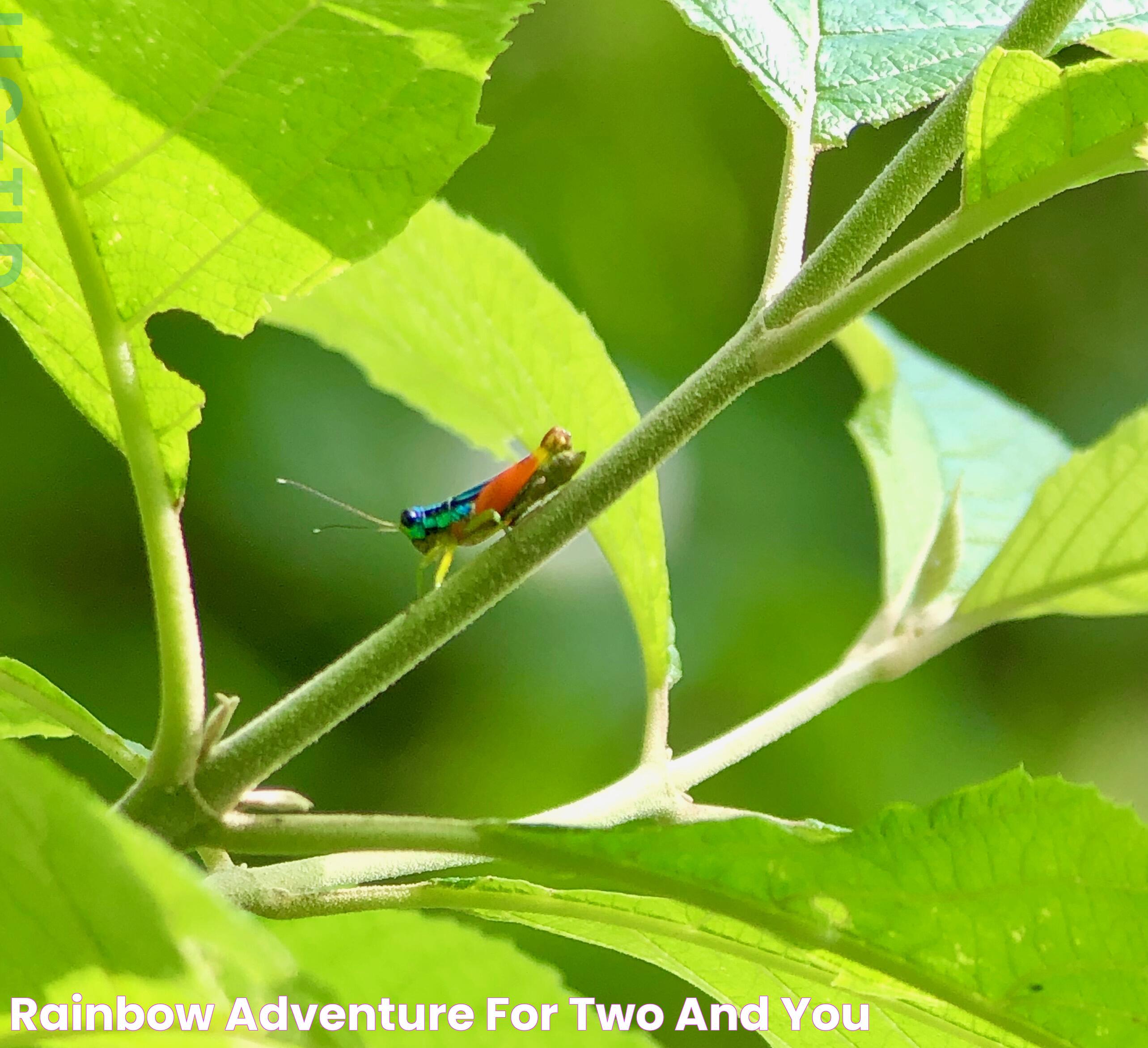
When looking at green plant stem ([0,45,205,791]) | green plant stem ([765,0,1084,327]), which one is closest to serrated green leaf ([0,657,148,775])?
green plant stem ([0,45,205,791])

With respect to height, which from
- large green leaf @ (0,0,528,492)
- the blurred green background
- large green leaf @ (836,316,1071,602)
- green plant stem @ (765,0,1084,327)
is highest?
the blurred green background

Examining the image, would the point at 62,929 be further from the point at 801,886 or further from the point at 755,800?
the point at 755,800

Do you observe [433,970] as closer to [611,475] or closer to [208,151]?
[611,475]

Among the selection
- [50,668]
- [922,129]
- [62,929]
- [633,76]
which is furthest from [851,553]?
[62,929]

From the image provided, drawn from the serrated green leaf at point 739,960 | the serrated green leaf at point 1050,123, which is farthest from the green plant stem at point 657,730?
the serrated green leaf at point 1050,123

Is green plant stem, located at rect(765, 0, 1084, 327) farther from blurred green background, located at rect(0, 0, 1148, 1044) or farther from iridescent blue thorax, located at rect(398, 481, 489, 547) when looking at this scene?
blurred green background, located at rect(0, 0, 1148, 1044)

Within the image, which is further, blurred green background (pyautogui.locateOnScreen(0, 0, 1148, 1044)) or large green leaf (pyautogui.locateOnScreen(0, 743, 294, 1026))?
blurred green background (pyautogui.locateOnScreen(0, 0, 1148, 1044))

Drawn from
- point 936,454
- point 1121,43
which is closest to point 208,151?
point 1121,43
